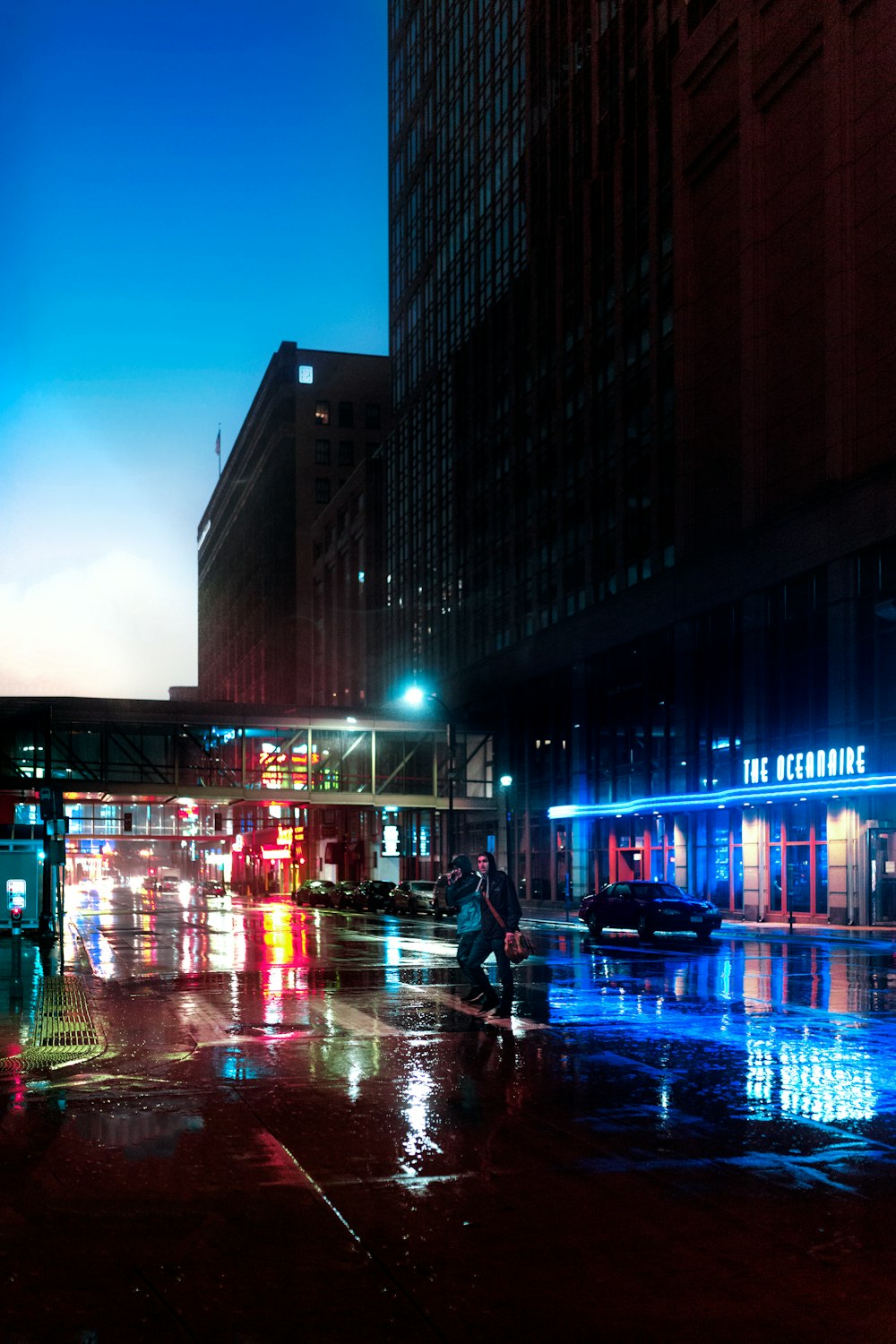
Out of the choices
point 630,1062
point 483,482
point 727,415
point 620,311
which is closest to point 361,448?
point 483,482

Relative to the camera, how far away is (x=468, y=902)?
16703mm

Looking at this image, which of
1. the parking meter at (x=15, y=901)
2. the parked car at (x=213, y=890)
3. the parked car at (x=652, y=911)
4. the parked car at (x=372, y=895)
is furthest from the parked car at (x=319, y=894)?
the parked car at (x=652, y=911)

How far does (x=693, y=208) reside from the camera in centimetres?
5409

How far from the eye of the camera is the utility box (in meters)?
38.3

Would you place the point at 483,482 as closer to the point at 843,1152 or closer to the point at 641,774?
the point at 641,774

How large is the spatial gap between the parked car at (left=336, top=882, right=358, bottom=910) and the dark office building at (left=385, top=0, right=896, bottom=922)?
9.07 m

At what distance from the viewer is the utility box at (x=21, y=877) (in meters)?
38.3

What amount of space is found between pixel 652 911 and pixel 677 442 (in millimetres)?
23786

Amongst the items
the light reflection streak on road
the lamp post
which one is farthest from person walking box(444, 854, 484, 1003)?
the lamp post

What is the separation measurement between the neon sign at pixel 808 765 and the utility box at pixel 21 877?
2350cm

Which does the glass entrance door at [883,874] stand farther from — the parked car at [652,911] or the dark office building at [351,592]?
→ the dark office building at [351,592]

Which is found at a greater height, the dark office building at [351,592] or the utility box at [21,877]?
the dark office building at [351,592]

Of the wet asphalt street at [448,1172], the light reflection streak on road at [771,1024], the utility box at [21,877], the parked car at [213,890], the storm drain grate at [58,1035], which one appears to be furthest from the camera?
the parked car at [213,890]

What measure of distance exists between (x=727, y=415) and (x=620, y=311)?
11081 mm
